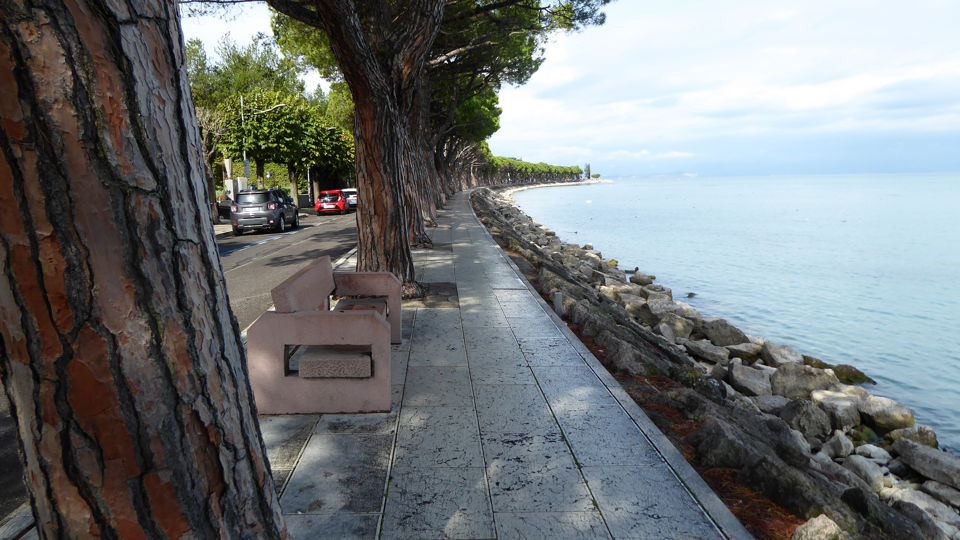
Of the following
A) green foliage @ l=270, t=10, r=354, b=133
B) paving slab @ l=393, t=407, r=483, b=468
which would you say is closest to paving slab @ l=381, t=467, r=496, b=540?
paving slab @ l=393, t=407, r=483, b=468

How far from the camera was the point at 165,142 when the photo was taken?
1776mm

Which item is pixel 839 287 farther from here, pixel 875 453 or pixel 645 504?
pixel 645 504

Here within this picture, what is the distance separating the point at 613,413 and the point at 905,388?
360 inches

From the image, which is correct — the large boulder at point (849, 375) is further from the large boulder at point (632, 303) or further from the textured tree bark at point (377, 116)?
the textured tree bark at point (377, 116)

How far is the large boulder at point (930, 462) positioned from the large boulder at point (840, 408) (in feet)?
2.48

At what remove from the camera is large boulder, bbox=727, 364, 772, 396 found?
8005 millimetres

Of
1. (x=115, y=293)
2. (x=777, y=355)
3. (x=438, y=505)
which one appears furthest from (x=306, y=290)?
(x=777, y=355)

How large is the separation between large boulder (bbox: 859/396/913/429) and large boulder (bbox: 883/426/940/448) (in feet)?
0.61

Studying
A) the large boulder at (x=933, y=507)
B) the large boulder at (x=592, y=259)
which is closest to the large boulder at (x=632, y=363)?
the large boulder at (x=933, y=507)

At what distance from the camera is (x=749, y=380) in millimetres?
8227

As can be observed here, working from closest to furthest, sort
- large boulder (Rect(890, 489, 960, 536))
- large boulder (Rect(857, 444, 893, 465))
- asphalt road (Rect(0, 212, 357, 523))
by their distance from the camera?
asphalt road (Rect(0, 212, 357, 523)), large boulder (Rect(890, 489, 960, 536)), large boulder (Rect(857, 444, 893, 465))

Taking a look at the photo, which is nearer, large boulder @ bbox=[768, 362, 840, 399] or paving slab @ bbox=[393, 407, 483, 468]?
paving slab @ bbox=[393, 407, 483, 468]

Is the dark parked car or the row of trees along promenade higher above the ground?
the row of trees along promenade

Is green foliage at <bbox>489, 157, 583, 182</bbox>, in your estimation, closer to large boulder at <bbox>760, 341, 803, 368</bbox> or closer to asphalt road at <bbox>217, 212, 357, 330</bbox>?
asphalt road at <bbox>217, 212, 357, 330</bbox>
